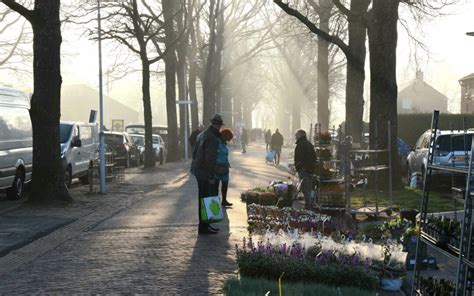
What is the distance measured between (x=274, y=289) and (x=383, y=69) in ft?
40.8

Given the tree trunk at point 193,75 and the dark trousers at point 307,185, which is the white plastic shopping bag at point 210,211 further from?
the tree trunk at point 193,75

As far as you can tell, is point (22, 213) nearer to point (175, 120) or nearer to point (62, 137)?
point (62, 137)

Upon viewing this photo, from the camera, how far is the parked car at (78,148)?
20.0 meters

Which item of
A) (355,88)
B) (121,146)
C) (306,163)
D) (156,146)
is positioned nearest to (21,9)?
(306,163)

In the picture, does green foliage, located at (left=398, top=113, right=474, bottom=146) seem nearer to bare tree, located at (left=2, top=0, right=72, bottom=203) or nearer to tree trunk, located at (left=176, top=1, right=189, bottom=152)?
tree trunk, located at (left=176, top=1, right=189, bottom=152)

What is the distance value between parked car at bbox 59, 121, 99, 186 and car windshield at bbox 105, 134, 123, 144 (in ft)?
21.9

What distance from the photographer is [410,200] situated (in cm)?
1683

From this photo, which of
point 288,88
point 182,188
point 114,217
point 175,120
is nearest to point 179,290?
point 114,217

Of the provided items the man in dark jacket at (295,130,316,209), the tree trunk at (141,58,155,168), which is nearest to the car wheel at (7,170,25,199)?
the man in dark jacket at (295,130,316,209)

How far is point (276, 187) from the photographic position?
15.6 metres

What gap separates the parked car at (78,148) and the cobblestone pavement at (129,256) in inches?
183

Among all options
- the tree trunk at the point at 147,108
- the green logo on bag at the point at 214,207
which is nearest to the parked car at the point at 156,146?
the tree trunk at the point at 147,108

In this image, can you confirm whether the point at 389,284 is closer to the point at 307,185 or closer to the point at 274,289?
the point at 274,289

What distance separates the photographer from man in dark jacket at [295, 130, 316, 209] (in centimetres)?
1538
